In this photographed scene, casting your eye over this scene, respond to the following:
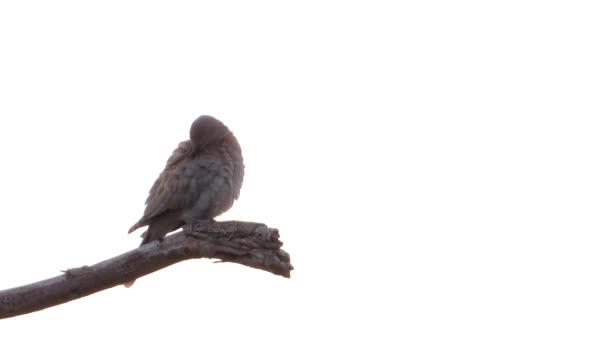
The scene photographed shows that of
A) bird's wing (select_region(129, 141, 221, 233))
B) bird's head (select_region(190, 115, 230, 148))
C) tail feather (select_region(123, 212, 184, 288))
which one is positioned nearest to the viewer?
bird's wing (select_region(129, 141, 221, 233))

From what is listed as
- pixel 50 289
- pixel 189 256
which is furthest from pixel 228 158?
pixel 50 289

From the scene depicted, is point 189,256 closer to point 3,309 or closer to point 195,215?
point 3,309

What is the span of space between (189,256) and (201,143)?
9.45 ft

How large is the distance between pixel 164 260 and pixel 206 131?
10.1 ft

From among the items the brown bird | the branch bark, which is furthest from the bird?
Answer: the branch bark

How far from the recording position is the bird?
32.0ft

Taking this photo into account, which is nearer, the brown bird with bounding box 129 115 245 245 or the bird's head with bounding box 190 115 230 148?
the brown bird with bounding box 129 115 245 245

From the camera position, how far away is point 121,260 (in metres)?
7.30

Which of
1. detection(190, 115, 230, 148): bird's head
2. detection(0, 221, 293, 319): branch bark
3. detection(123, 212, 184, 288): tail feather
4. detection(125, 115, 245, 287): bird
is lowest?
detection(0, 221, 293, 319): branch bark

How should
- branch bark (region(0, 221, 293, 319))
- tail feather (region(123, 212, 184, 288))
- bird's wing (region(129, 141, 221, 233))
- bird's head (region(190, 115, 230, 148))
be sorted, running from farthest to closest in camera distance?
bird's head (region(190, 115, 230, 148)), tail feather (region(123, 212, 184, 288)), bird's wing (region(129, 141, 221, 233)), branch bark (region(0, 221, 293, 319))

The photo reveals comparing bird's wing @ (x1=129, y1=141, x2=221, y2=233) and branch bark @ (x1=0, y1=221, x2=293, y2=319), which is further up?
bird's wing @ (x1=129, y1=141, x2=221, y2=233)

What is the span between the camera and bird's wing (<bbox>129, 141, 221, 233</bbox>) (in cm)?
970

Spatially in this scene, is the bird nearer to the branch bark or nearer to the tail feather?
the tail feather

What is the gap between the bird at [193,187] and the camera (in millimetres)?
9750
